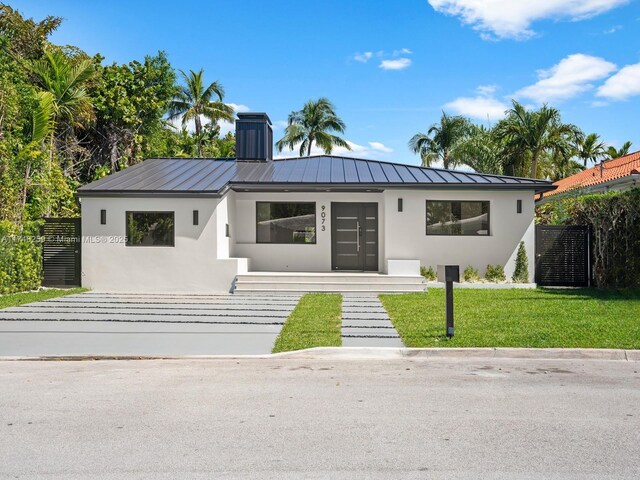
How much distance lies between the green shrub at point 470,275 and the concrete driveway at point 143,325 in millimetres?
5240

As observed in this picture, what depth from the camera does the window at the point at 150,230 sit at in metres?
14.4

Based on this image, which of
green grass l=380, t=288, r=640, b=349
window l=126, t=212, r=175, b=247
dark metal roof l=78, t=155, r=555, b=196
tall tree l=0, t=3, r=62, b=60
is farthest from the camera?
tall tree l=0, t=3, r=62, b=60

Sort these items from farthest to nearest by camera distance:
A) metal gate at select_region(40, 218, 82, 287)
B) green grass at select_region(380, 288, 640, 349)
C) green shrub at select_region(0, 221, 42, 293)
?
1. metal gate at select_region(40, 218, 82, 287)
2. green shrub at select_region(0, 221, 42, 293)
3. green grass at select_region(380, 288, 640, 349)

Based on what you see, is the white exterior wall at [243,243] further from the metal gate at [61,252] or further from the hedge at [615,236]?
the hedge at [615,236]

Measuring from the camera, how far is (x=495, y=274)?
15.0 meters

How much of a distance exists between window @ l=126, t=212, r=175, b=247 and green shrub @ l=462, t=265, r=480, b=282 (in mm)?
8507

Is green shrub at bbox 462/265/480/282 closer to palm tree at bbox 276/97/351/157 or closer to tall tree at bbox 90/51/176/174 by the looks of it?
tall tree at bbox 90/51/176/174

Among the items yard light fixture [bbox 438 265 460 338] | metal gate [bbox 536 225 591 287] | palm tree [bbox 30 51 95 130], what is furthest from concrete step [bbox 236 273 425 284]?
palm tree [bbox 30 51 95 130]

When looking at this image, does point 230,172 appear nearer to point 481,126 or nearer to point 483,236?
point 483,236

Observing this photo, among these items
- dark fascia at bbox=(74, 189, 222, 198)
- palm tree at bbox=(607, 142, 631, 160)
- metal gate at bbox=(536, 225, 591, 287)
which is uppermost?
palm tree at bbox=(607, 142, 631, 160)

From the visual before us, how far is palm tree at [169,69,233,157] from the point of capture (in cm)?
3575

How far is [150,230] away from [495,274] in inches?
395

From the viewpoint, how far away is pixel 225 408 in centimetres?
482

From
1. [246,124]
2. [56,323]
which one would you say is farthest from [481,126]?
[56,323]
